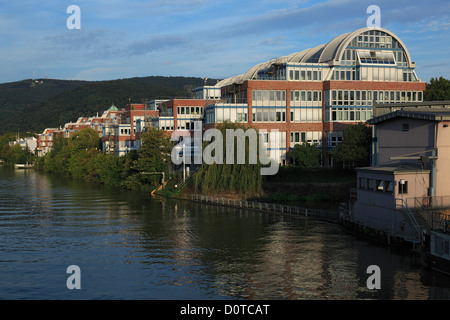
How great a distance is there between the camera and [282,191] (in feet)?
224

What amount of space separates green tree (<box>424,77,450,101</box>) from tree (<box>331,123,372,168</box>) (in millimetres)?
29541

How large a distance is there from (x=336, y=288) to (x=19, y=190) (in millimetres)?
67538

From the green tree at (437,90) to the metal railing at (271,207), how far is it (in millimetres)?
48621

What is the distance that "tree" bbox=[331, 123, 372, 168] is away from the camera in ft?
221

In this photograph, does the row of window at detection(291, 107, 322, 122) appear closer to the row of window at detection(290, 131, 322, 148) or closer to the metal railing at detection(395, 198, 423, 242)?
the row of window at detection(290, 131, 322, 148)

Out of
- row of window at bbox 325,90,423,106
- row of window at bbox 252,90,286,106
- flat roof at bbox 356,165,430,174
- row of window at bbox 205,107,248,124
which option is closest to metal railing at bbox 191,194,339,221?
flat roof at bbox 356,165,430,174

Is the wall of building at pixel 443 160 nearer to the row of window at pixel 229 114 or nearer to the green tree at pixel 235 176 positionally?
the green tree at pixel 235 176

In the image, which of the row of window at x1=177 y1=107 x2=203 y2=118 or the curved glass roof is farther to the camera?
the row of window at x1=177 y1=107 x2=203 y2=118

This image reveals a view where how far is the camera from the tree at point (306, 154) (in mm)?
76875

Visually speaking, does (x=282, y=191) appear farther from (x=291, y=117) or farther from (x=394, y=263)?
(x=394, y=263)

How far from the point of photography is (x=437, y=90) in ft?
305
